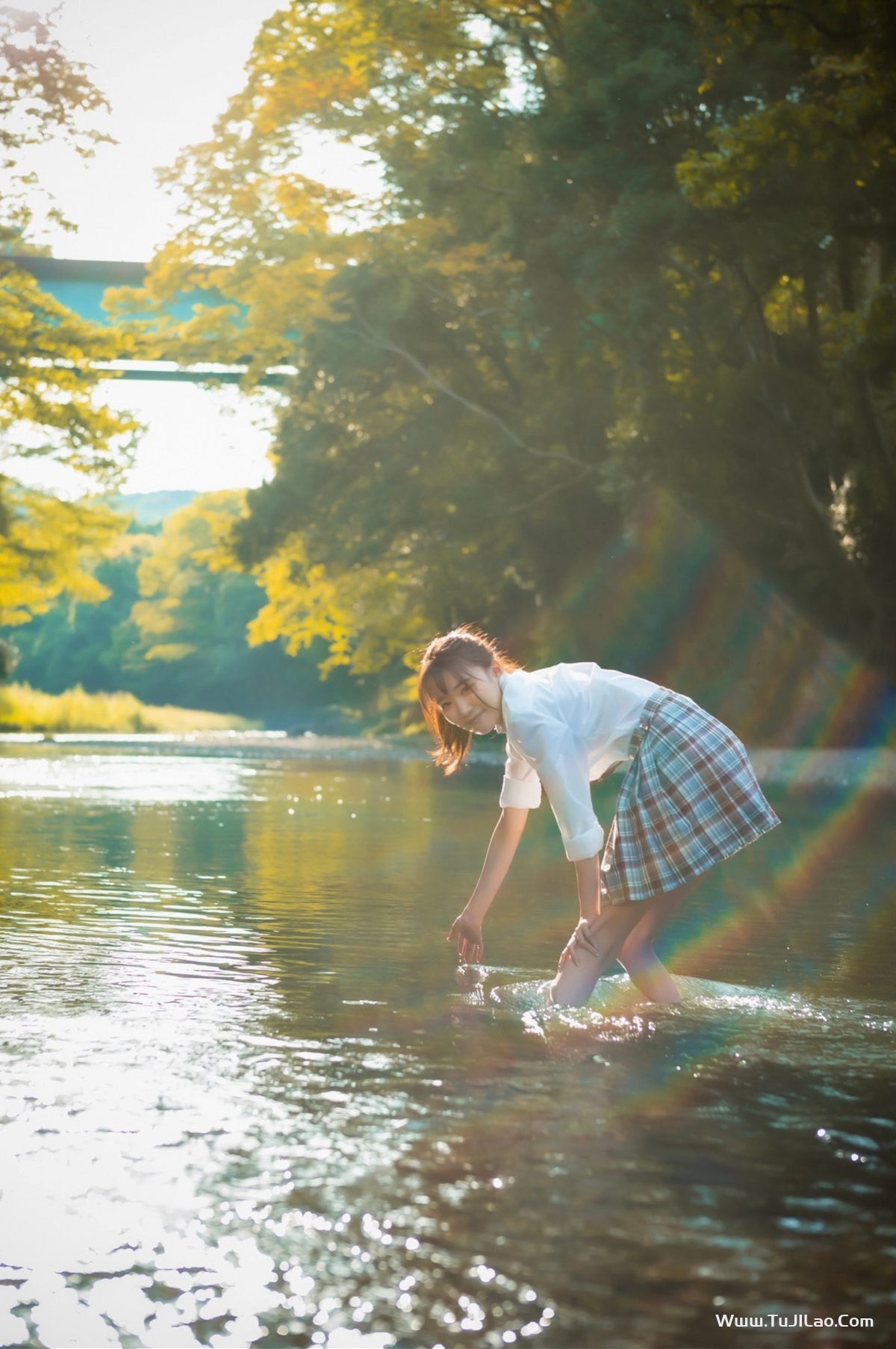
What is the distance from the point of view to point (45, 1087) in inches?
166

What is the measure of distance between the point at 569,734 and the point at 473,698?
32 centimetres

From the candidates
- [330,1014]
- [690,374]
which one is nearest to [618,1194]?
[330,1014]

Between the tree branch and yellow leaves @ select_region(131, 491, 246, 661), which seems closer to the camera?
the tree branch

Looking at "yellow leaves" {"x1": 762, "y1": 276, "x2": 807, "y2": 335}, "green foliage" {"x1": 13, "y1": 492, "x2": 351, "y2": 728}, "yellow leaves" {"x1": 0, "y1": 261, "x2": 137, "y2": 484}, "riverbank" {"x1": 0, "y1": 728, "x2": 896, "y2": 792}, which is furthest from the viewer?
"green foliage" {"x1": 13, "y1": 492, "x2": 351, "y2": 728}

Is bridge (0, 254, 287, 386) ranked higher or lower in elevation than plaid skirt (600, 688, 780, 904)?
higher

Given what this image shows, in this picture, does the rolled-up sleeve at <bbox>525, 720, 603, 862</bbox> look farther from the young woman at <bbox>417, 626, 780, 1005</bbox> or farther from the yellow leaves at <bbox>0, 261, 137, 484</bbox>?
the yellow leaves at <bbox>0, 261, 137, 484</bbox>

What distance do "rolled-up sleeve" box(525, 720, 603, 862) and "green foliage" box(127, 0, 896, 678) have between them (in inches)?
476

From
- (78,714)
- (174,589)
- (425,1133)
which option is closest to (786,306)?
(425,1133)

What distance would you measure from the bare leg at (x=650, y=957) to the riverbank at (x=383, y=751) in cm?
1377

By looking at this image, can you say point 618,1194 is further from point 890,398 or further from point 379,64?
point 379,64

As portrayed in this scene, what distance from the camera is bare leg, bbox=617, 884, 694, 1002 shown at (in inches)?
207

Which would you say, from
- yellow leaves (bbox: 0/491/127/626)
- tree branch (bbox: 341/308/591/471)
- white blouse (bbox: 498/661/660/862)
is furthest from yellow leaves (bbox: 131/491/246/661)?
white blouse (bbox: 498/661/660/862)

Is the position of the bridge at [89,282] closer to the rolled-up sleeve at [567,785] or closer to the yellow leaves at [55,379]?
the yellow leaves at [55,379]

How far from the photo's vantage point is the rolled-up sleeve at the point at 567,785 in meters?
4.93
